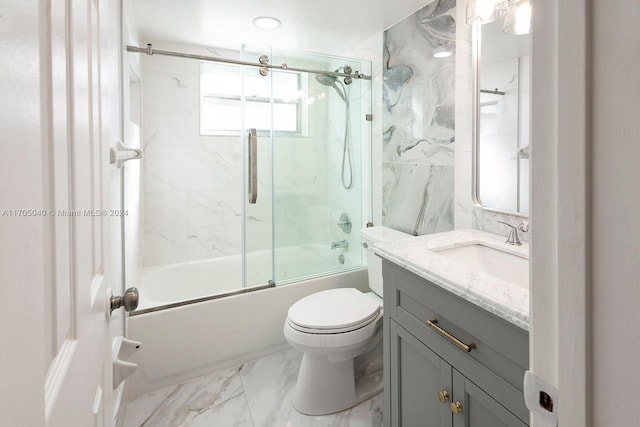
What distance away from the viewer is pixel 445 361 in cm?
108

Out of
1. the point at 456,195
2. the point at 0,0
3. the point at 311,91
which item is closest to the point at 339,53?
the point at 311,91

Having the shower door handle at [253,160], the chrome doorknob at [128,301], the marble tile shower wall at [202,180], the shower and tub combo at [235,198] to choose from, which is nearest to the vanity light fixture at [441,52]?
the shower and tub combo at [235,198]

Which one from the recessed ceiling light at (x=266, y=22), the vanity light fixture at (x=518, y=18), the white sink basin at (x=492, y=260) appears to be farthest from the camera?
the recessed ceiling light at (x=266, y=22)

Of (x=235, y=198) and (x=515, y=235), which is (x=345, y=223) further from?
(x=515, y=235)

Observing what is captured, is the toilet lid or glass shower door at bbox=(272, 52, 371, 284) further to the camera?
glass shower door at bbox=(272, 52, 371, 284)

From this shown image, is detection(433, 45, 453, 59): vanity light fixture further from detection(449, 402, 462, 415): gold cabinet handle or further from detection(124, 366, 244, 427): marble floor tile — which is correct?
detection(124, 366, 244, 427): marble floor tile

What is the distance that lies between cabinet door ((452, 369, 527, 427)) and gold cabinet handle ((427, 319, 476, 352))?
0.10 m

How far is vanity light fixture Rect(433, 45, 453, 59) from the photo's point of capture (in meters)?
1.81

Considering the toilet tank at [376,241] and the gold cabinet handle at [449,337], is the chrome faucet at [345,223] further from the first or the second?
the gold cabinet handle at [449,337]

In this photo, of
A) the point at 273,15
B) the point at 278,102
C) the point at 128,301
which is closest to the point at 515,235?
the point at 128,301

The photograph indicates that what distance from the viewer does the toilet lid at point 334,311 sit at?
65.4 inches
